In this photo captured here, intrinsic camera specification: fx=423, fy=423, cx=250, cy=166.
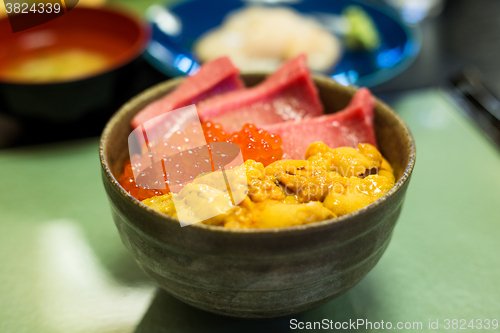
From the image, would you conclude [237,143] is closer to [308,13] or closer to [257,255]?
[257,255]

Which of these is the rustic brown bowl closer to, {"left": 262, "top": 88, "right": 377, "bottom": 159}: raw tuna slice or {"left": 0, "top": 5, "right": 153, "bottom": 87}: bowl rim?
{"left": 262, "top": 88, "right": 377, "bottom": 159}: raw tuna slice

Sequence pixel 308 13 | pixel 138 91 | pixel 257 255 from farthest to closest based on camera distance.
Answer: pixel 308 13, pixel 138 91, pixel 257 255

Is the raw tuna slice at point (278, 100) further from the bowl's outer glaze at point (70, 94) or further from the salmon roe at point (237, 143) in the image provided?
the bowl's outer glaze at point (70, 94)

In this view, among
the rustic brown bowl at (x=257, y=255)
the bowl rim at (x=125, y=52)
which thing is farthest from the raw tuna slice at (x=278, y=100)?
the bowl rim at (x=125, y=52)

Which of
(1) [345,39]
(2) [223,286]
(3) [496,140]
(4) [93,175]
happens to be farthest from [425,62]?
(2) [223,286]

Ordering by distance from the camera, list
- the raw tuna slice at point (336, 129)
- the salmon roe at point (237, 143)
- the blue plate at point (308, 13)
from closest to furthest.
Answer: the salmon roe at point (237, 143), the raw tuna slice at point (336, 129), the blue plate at point (308, 13)

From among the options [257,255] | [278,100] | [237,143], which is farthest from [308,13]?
[257,255]
